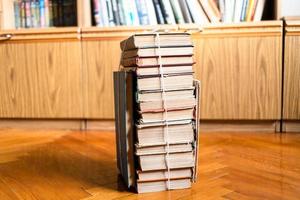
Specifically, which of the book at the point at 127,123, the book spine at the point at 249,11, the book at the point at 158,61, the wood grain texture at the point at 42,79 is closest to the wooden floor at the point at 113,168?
the book at the point at 127,123

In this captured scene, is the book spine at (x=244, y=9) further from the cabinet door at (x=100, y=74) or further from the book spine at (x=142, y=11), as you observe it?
the cabinet door at (x=100, y=74)

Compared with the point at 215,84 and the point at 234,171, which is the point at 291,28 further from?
the point at 234,171

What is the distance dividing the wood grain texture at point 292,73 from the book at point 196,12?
373 mm

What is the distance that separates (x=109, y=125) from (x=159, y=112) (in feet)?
2.61

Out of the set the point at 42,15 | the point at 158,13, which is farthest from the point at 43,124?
the point at 158,13

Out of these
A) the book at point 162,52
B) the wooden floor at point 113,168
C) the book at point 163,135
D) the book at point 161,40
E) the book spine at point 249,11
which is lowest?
the wooden floor at point 113,168

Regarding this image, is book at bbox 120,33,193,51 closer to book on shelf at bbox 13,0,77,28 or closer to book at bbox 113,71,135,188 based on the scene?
book at bbox 113,71,135,188

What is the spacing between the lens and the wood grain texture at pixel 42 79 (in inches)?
58.4

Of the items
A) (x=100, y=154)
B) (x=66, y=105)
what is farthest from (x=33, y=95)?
(x=100, y=154)

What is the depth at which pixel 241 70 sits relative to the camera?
54.9 inches

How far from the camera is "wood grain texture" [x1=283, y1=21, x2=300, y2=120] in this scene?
1.34 meters

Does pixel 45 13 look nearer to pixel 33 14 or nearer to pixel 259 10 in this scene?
pixel 33 14

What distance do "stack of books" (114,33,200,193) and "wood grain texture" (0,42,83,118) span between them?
751mm

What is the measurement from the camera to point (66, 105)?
1.51 metres
